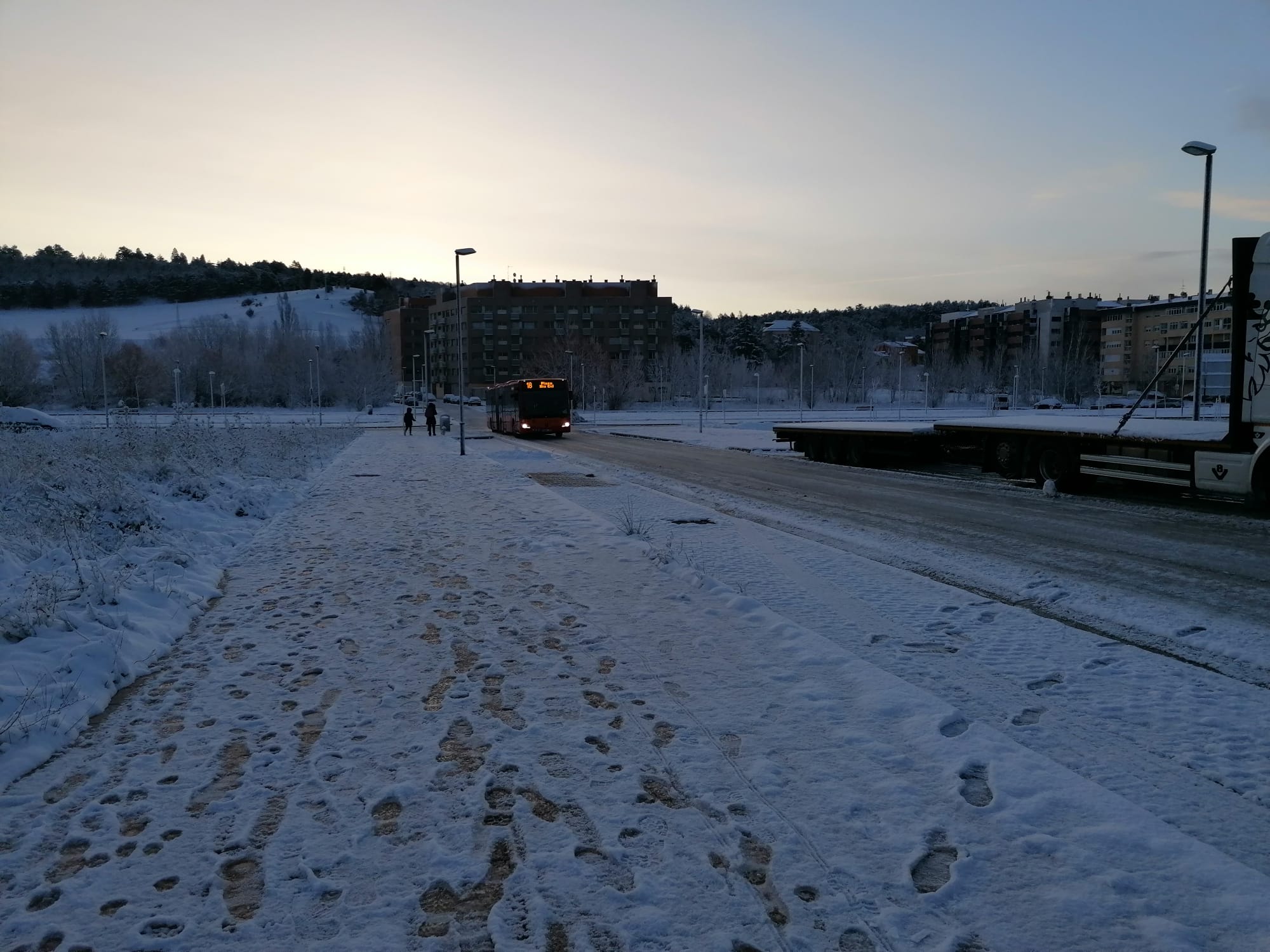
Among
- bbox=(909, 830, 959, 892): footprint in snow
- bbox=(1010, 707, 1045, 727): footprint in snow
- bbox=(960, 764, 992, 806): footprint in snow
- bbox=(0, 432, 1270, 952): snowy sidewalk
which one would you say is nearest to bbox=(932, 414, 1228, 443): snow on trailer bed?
bbox=(0, 432, 1270, 952): snowy sidewalk

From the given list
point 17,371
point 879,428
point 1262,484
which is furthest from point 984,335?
point 1262,484

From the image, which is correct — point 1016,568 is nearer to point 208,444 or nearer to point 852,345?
point 208,444

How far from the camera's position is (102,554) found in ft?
31.0

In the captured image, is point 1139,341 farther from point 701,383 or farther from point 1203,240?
point 1203,240

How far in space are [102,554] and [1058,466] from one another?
1670cm

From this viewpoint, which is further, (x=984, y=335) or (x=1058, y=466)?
(x=984, y=335)

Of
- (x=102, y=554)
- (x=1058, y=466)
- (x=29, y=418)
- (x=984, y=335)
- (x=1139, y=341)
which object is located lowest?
(x=102, y=554)

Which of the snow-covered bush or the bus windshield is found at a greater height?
the bus windshield

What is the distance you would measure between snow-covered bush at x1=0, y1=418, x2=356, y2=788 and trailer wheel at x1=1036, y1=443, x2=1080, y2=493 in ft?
49.5

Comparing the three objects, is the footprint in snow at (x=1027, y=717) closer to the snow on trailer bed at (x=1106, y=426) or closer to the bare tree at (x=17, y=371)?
the snow on trailer bed at (x=1106, y=426)

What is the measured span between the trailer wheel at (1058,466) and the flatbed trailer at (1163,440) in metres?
0.02

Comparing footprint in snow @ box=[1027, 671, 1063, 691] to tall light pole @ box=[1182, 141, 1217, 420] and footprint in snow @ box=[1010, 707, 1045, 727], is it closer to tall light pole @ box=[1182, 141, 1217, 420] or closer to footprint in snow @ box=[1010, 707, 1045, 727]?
footprint in snow @ box=[1010, 707, 1045, 727]

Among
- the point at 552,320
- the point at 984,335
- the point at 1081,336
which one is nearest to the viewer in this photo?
the point at 1081,336

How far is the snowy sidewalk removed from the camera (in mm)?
3109
